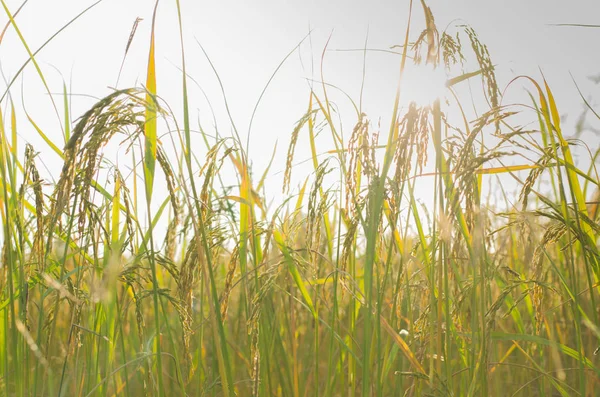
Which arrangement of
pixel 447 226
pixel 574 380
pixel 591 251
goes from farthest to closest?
pixel 574 380 < pixel 591 251 < pixel 447 226

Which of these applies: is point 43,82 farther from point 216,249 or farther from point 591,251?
point 591,251

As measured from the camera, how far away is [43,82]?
5.41ft

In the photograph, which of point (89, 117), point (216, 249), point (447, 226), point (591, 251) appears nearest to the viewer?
point (89, 117)

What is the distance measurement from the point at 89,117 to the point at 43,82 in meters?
0.68

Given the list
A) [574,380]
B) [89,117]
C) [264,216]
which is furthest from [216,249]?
[574,380]

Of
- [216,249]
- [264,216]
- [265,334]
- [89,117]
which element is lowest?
[265,334]

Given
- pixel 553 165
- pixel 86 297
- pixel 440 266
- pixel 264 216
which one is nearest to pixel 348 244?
pixel 440 266

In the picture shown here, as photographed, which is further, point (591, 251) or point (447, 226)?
point (591, 251)

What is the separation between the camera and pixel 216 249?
157cm

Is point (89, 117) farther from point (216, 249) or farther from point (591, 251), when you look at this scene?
point (591, 251)

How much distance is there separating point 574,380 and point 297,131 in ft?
5.73

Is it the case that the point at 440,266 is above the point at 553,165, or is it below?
below

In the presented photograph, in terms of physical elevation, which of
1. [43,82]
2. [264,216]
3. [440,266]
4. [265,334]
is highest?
[43,82]

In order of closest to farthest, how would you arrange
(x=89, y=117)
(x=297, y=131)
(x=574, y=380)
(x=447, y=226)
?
(x=89, y=117) → (x=447, y=226) → (x=297, y=131) → (x=574, y=380)
